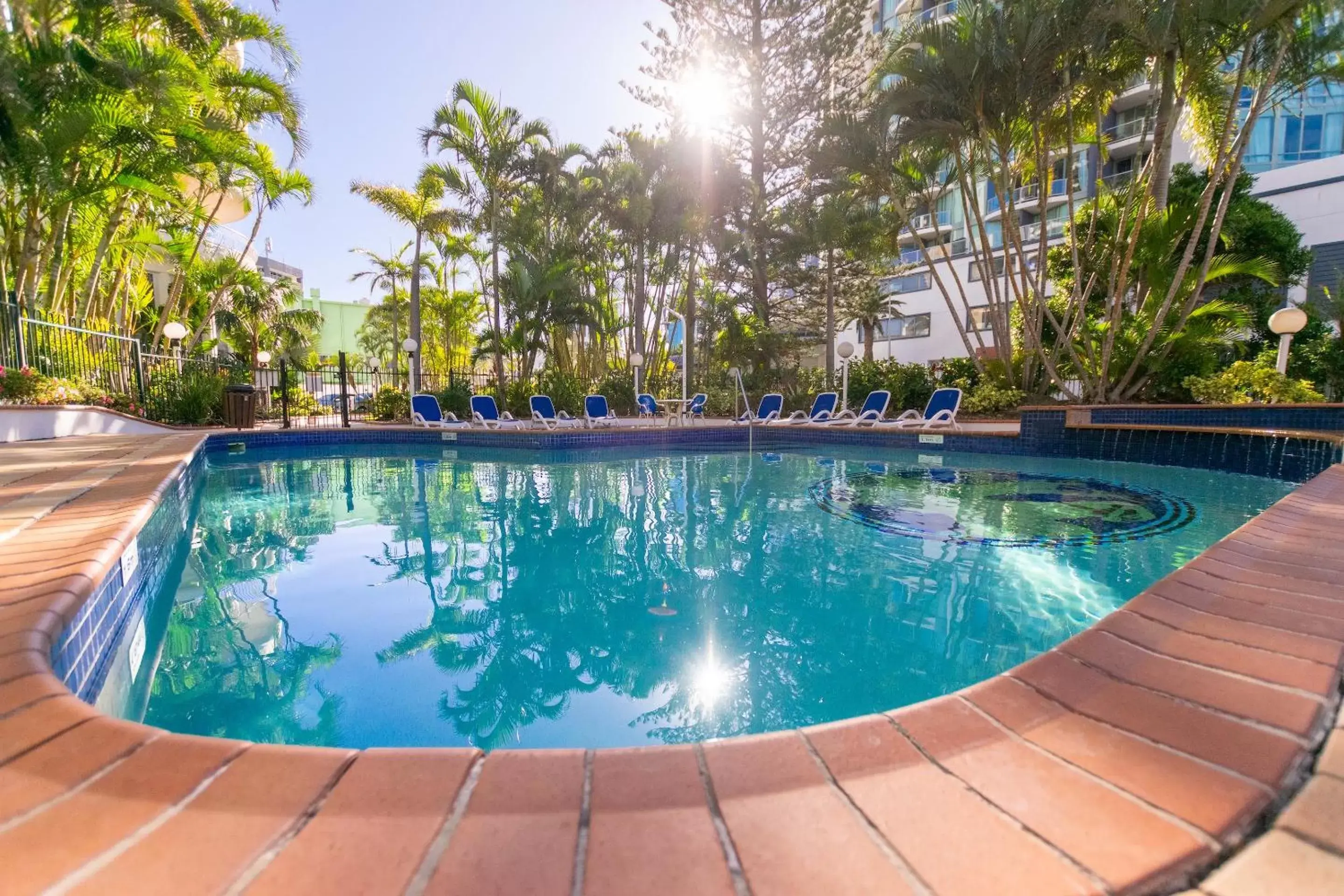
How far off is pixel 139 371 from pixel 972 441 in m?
15.3

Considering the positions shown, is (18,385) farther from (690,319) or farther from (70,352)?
(690,319)

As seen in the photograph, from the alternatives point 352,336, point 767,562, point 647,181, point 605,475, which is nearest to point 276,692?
point 767,562

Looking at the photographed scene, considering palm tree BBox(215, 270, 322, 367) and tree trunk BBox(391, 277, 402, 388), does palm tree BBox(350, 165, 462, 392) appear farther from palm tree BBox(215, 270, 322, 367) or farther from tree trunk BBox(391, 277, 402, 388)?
palm tree BBox(215, 270, 322, 367)

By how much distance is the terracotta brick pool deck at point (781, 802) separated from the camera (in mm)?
732

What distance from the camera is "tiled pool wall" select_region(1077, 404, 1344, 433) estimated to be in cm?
761

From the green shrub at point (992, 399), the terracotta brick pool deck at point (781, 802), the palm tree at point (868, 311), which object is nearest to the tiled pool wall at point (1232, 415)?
the green shrub at point (992, 399)

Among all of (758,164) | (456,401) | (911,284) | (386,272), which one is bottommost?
Answer: (456,401)

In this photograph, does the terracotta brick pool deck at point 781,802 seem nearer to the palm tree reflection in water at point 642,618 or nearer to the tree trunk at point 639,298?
the palm tree reflection in water at point 642,618

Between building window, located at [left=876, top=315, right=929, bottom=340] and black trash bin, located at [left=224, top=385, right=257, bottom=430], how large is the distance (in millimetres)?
24187

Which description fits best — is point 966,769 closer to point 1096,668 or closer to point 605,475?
point 1096,668

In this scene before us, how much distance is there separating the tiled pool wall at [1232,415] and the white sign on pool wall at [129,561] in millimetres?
10883

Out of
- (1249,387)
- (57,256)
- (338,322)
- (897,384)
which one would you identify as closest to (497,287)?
(57,256)

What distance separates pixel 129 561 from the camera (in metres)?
2.69

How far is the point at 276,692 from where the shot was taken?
7.29 feet
